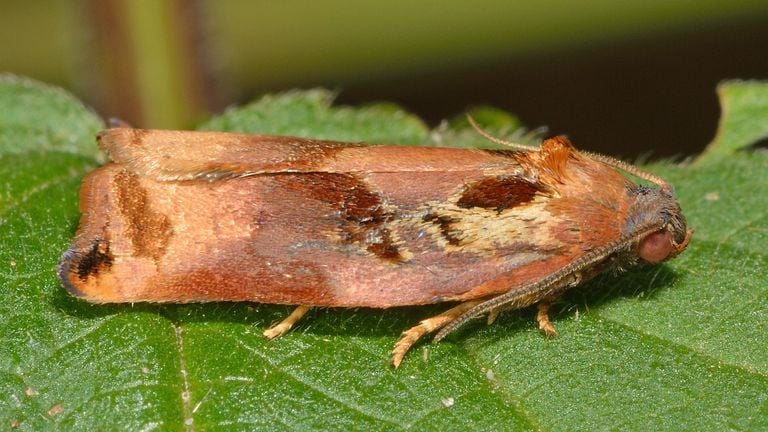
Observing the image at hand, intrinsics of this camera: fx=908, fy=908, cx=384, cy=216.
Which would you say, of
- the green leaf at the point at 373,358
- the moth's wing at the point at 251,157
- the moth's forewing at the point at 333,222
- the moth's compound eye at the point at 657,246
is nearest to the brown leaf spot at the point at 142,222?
the moth's forewing at the point at 333,222

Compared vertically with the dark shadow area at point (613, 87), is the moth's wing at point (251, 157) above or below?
above

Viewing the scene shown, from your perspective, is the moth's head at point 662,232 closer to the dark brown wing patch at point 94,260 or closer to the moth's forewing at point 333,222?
the moth's forewing at point 333,222

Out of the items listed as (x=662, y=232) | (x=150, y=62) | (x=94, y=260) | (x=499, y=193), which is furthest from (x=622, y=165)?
(x=150, y=62)

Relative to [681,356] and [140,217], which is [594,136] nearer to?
[681,356]

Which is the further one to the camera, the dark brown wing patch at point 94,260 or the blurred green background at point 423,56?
the blurred green background at point 423,56

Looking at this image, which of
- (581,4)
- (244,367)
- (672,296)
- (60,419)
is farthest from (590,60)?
(60,419)

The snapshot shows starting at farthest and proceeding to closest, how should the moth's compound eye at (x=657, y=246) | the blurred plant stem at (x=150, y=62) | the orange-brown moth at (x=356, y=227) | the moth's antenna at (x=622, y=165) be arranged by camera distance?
the blurred plant stem at (x=150, y=62) → the moth's antenna at (x=622, y=165) → the moth's compound eye at (x=657, y=246) → the orange-brown moth at (x=356, y=227)

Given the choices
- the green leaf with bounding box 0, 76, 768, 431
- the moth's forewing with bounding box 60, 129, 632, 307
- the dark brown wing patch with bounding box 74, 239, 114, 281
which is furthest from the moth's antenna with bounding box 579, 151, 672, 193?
the dark brown wing patch with bounding box 74, 239, 114, 281
